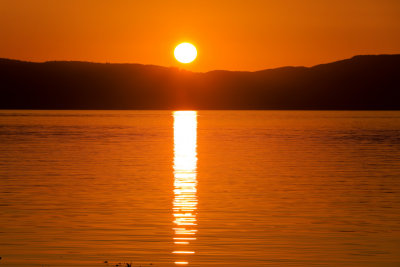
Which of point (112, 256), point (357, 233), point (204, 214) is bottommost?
point (112, 256)

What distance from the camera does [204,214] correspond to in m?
22.3

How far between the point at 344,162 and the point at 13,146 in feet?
85.1

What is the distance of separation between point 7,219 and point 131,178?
11.9 metres

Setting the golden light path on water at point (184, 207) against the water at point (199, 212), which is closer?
the water at point (199, 212)

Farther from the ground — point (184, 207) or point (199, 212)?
point (184, 207)

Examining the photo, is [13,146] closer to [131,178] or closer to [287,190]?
[131,178]

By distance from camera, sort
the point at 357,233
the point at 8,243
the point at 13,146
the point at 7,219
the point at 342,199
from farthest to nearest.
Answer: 1. the point at 13,146
2. the point at 342,199
3. the point at 7,219
4. the point at 357,233
5. the point at 8,243

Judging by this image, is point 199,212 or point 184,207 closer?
point 199,212

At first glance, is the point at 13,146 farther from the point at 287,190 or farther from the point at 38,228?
the point at 38,228

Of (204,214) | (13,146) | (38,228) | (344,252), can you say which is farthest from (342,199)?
(13,146)

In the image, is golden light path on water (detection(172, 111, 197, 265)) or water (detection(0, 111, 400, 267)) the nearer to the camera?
water (detection(0, 111, 400, 267))

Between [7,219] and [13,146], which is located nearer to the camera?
[7,219]

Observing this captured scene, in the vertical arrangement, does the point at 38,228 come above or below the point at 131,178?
below

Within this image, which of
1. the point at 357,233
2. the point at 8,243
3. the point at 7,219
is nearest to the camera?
the point at 8,243
